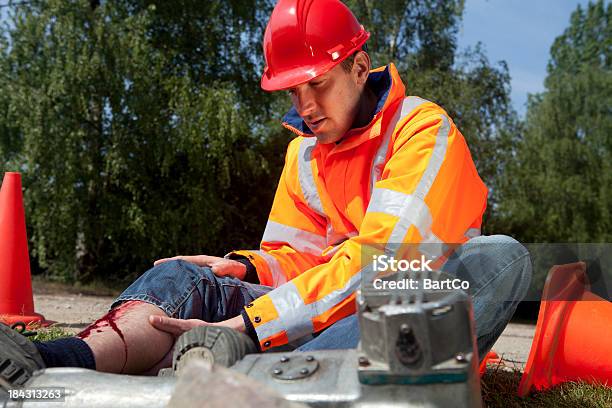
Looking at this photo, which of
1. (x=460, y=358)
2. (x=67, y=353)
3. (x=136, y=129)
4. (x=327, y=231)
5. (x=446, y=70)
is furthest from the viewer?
(x=446, y=70)

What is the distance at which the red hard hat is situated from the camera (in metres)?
2.43

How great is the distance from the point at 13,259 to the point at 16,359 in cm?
378

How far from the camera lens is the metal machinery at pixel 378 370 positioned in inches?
50.7

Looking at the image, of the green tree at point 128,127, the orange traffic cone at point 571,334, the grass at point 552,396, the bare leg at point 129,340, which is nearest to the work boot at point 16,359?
the bare leg at point 129,340

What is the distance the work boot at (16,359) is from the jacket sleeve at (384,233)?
2.12ft

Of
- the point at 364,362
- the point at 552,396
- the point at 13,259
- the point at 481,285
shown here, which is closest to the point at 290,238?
the point at 481,285

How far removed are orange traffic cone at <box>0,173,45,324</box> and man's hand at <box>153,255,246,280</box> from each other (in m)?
2.91

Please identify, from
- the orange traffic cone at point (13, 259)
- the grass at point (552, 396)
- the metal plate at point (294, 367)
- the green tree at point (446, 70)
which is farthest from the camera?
the green tree at point (446, 70)

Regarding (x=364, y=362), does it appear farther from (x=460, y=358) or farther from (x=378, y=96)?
(x=378, y=96)

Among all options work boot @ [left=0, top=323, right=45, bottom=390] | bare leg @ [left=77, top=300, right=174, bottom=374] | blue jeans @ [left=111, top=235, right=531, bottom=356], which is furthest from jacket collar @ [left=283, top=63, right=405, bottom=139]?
work boot @ [left=0, top=323, right=45, bottom=390]

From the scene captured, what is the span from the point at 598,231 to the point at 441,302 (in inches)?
870

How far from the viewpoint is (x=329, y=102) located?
247 centimetres

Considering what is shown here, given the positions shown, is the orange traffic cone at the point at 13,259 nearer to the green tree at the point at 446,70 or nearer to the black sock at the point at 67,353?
the black sock at the point at 67,353

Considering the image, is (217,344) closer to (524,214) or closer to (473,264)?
(473,264)
